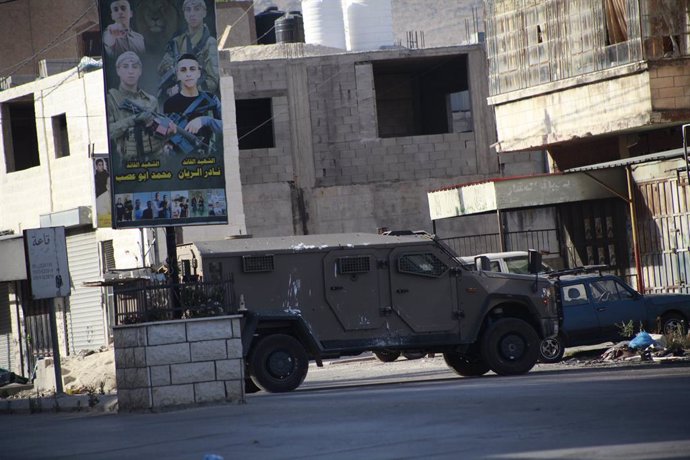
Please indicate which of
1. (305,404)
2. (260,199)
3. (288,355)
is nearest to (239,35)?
(260,199)

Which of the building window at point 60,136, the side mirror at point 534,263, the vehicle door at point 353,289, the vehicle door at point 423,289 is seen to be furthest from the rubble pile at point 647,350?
the building window at point 60,136

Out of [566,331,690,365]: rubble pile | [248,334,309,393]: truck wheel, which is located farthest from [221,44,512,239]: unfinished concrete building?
[248,334,309,393]: truck wheel

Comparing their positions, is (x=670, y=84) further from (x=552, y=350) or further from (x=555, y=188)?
(x=552, y=350)

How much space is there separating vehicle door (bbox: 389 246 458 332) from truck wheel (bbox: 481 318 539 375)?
0.63 m

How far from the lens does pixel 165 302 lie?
15.2m

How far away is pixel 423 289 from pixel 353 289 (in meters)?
1.05

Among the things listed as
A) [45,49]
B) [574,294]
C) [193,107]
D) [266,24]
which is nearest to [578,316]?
[574,294]

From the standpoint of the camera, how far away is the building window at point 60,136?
38594 mm

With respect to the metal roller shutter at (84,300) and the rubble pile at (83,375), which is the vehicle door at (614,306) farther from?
the metal roller shutter at (84,300)

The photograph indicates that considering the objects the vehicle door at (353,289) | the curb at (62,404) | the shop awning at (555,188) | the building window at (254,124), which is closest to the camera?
the curb at (62,404)

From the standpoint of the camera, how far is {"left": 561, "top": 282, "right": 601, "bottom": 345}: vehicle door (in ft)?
71.8

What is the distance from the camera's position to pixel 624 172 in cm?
2744

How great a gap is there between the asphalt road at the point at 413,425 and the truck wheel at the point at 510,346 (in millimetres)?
1846

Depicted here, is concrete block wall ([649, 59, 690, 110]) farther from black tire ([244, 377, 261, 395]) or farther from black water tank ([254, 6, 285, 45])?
black water tank ([254, 6, 285, 45])
